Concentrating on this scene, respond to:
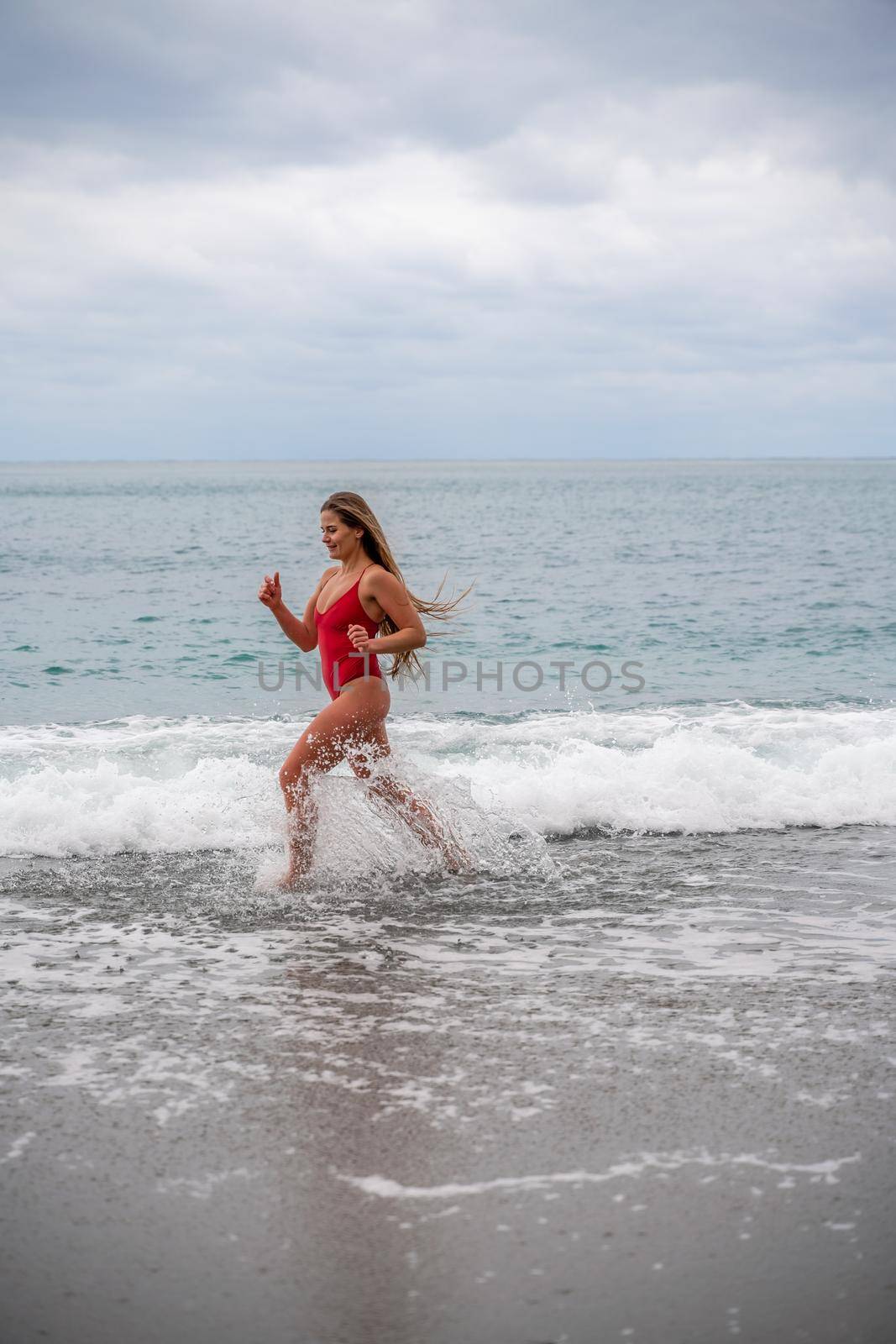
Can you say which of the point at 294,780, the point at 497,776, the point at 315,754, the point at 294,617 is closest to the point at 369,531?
the point at 294,617

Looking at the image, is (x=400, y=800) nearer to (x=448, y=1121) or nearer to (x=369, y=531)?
(x=369, y=531)

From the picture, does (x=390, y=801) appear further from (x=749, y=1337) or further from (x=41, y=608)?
(x=41, y=608)

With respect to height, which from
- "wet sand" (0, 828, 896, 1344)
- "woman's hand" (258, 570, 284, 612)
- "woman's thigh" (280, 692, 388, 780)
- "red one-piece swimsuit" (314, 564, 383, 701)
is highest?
"woman's hand" (258, 570, 284, 612)

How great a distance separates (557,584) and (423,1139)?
2409 centimetres

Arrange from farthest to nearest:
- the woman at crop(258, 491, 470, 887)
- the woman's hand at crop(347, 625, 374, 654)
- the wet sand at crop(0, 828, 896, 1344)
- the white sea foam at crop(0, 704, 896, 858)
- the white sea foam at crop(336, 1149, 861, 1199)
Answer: the white sea foam at crop(0, 704, 896, 858) < the woman at crop(258, 491, 470, 887) < the woman's hand at crop(347, 625, 374, 654) < the white sea foam at crop(336, 1149, 861, 1199) < the wet sand at crop(0, 828, 896, 1344)

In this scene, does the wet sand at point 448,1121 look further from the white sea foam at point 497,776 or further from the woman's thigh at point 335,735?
the white sea foam at point 497,776

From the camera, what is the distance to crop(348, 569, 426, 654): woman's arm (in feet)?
20.1

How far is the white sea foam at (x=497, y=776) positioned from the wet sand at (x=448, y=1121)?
1225 millimetres

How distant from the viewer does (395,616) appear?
6250mm

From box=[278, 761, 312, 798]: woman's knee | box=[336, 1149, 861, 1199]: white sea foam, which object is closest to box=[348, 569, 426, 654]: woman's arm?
box=[278, 761, 312, 798]: woman's knee

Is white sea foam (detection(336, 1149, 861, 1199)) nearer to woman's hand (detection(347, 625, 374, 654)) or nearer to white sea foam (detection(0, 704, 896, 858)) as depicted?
woman's hand (detection(347, 625, 374, 654))

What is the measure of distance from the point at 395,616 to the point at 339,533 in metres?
0.55

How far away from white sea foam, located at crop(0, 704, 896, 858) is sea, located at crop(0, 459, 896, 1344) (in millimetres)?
36

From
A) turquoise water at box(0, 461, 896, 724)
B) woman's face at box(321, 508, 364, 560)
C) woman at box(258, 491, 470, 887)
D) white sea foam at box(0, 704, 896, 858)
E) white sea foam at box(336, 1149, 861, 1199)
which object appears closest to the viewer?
white sea foam at box(336, 1149, 861, 1199)
